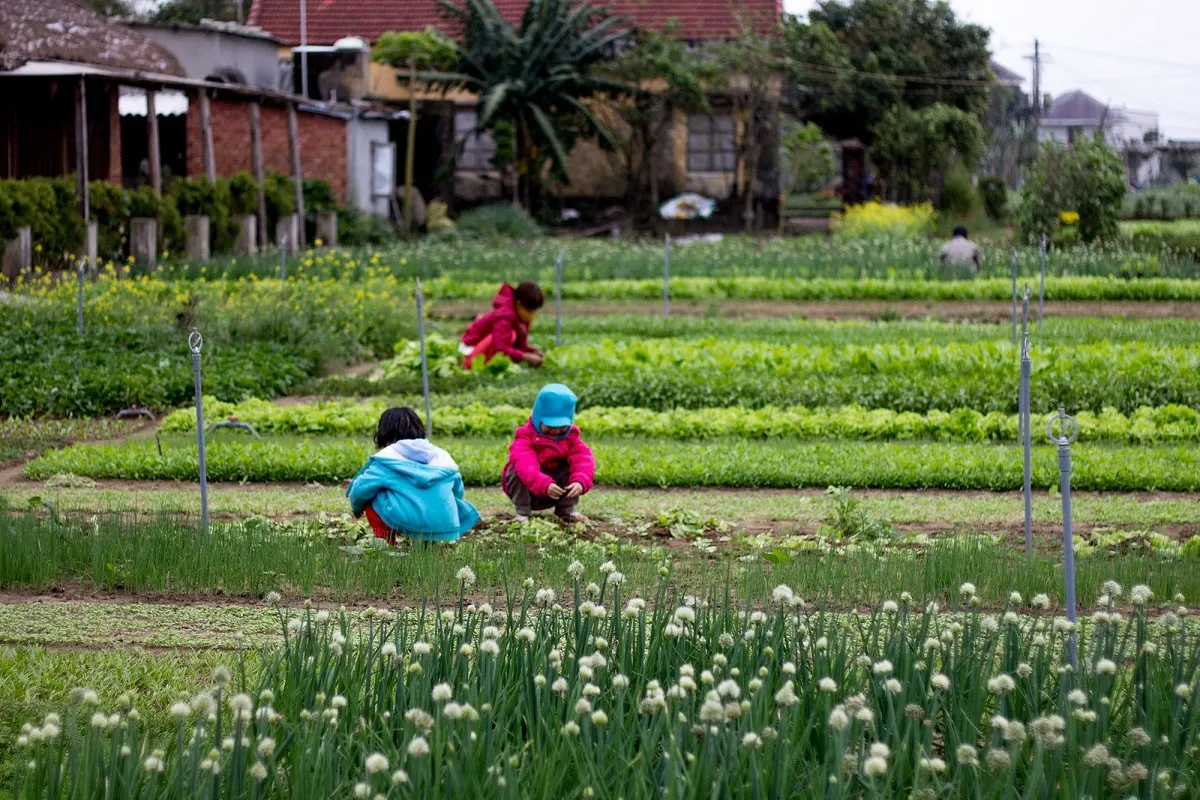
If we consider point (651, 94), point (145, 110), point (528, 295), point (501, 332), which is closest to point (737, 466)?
point (528, 295)

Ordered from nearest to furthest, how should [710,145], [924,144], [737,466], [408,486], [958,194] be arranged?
[408,486] < [737,466] < [958,194] < [924,144] < [710,145]

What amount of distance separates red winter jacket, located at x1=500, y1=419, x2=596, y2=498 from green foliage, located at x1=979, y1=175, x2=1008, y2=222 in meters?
32.9

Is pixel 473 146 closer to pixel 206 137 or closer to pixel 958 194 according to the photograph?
pixel 958 194

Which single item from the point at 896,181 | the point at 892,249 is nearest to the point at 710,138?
the point at 896,181

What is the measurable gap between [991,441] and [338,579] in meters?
7.18

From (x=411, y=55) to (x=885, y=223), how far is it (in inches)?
465

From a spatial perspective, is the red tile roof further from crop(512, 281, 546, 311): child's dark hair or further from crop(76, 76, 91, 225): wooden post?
crop(512, 281, 546, 311): child's dark hair

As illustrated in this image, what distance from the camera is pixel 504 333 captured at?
1595 cm

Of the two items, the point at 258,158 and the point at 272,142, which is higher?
the point at 272,142

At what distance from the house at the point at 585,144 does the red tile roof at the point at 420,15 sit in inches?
1.5

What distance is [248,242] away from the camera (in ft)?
94.0

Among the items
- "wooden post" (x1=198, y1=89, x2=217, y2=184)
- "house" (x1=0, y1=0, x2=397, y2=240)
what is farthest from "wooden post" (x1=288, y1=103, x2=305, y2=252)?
"wooden post" (x1=198, y1=89, x2=217, y2=184)

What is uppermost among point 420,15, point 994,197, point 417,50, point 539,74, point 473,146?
point 420,15

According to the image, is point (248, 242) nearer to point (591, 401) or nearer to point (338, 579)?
point (591, 401)
